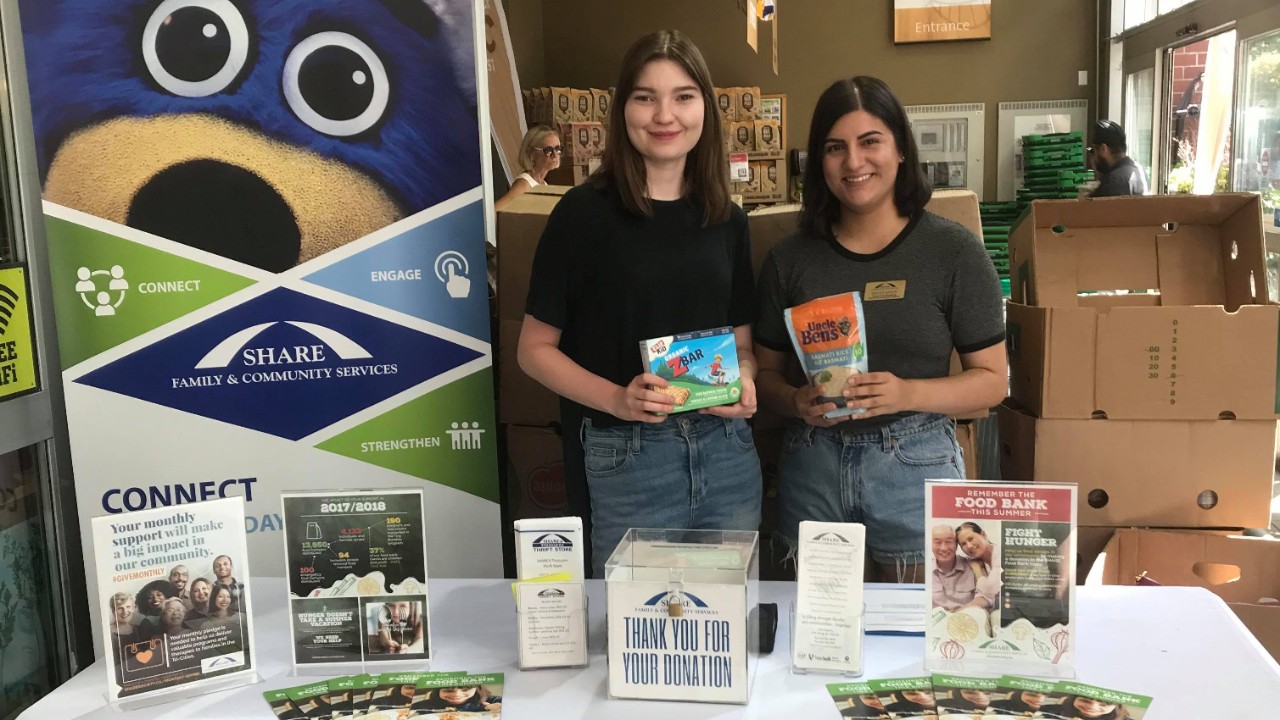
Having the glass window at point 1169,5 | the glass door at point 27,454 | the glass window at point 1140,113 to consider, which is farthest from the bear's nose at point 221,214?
the glass window at point 1140,113

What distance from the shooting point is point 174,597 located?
132 cm

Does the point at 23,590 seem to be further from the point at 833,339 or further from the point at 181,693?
the point at 833,339

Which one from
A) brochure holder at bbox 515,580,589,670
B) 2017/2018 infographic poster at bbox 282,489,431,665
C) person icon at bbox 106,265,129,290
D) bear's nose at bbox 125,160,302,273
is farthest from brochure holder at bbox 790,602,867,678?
person icon at bbox 106,265,129,290

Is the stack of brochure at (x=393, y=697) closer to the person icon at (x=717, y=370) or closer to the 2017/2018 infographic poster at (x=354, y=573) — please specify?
the 2017/2018 infographic poster at (x=354, y=573)

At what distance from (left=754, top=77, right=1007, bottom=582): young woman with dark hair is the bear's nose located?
1.15 m

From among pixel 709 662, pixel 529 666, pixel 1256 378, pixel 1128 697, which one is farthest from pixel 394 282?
pixel 1256 378

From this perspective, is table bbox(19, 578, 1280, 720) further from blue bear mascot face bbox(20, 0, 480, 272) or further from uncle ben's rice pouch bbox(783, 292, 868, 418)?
blue bear mascot face bbox(20, 0, 480, 272)

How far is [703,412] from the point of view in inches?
69.7

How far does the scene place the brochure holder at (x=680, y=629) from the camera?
123 centimetres

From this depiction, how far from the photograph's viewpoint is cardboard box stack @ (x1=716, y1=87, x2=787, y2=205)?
24.0 feet

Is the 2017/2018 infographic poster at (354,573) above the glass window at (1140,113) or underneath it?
underneath

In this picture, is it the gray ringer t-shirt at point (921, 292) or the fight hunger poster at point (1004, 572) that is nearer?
the fight hunger poster at point (1004, 572)

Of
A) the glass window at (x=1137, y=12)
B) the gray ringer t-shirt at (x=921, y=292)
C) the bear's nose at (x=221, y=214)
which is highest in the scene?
the glass window at (x=1137, y=12)

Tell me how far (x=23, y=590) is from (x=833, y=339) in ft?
6.06
